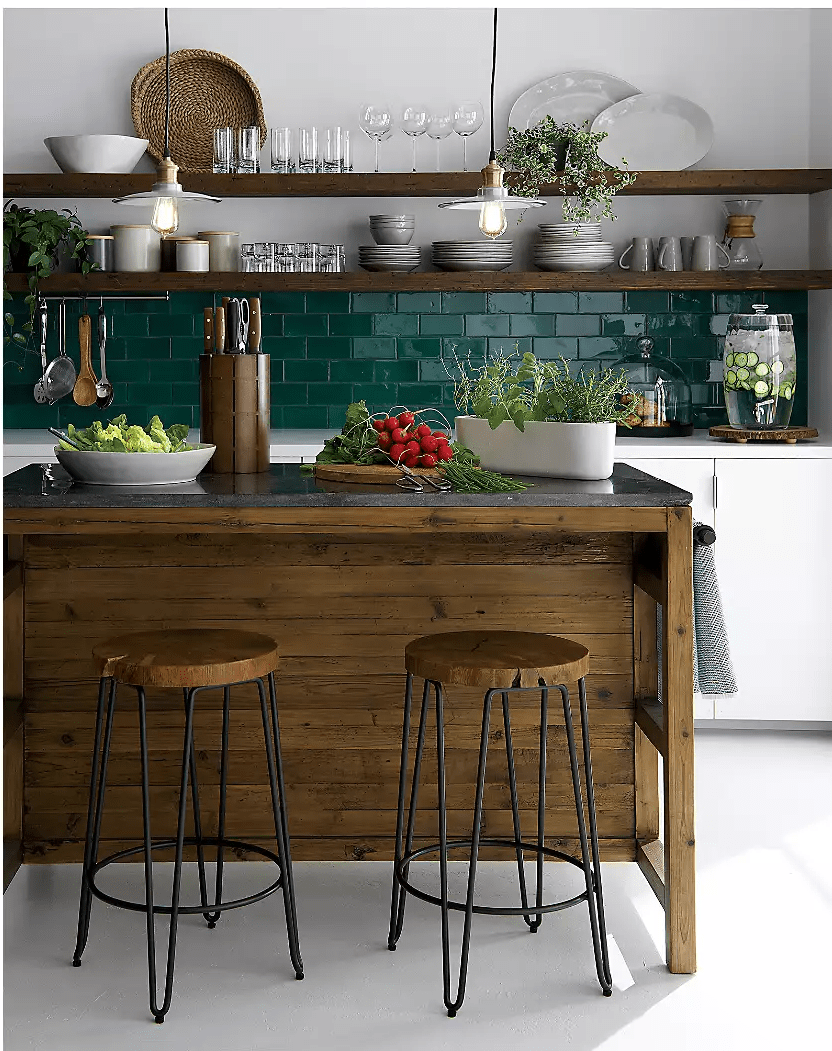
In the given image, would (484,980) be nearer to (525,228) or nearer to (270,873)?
(270,873)

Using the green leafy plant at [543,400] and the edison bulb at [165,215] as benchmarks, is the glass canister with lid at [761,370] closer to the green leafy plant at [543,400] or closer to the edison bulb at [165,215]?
the green leafy plant at [543,400]

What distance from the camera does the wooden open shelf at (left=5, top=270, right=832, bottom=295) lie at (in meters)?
4.75

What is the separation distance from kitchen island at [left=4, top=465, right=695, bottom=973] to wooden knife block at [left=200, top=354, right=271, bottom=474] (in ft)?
0.28

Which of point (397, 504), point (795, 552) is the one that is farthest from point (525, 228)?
point (397, 504)

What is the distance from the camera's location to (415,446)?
2.99m

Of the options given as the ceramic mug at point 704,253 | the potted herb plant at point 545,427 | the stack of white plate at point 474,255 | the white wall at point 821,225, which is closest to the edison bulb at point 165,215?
the potted herb plant at point 545,427

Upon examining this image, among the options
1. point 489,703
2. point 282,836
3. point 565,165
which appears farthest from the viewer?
point 565,165

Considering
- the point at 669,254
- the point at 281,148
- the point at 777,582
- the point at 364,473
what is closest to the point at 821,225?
the point at 669,254

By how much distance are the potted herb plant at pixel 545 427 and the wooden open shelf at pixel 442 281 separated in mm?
1711

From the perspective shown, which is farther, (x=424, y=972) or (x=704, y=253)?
(x=704, y=253)

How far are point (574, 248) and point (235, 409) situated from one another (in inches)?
A: 85.3

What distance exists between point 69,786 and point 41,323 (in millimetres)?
2592

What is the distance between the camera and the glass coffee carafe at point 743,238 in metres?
4.95

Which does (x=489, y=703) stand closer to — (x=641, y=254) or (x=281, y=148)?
(x=641, y=254)
